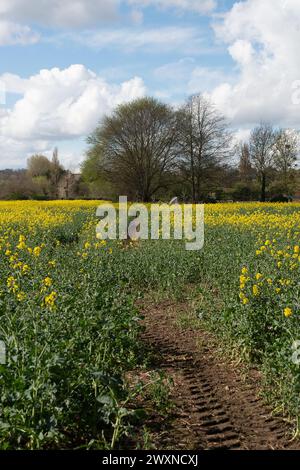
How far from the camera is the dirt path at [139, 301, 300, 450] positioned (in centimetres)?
385

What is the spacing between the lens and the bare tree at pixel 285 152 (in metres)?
47.8

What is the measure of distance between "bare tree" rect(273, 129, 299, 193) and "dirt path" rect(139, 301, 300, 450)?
4283 centimetres

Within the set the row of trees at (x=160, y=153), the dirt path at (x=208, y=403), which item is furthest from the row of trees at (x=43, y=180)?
the dirt path at (x=208, y=403)

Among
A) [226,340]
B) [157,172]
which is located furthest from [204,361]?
[157,172]

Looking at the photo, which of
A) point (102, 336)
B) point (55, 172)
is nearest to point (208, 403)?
point (102, 336)

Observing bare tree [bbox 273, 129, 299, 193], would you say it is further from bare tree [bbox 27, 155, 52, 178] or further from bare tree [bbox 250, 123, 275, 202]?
bare tree [bbox 27, 155, 52, 178]

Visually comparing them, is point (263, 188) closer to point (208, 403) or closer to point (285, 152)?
point (285, 152)

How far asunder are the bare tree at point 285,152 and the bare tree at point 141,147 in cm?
1088

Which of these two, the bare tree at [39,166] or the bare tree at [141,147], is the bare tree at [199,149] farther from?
the bare tree at [39,166]

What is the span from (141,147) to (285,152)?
47.2ft

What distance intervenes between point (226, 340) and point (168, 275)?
3.28 metres

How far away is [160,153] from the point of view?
44.7 m

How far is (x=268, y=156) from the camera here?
50312mm
